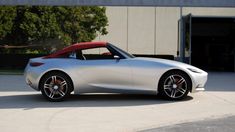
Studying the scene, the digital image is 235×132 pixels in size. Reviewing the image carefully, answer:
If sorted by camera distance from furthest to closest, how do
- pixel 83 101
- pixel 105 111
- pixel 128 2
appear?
pixel 128 2
pixel 83 101
pixel 105 111

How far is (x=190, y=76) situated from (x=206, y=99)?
38.6 inches

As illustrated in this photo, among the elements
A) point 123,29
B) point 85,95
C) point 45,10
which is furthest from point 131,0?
point 123,29

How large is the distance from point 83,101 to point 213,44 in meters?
22.3

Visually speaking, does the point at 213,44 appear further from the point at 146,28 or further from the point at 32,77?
the point at 32,77

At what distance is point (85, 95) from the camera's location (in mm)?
11953

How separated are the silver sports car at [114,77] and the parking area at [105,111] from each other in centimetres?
29

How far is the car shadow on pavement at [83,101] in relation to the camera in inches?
403

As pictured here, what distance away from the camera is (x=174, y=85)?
422 inches

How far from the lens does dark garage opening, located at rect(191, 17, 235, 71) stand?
92.6 feet

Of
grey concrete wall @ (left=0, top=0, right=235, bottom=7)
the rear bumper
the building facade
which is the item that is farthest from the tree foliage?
the rear bumper

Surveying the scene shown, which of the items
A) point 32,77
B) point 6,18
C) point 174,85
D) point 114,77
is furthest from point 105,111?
point 6,18

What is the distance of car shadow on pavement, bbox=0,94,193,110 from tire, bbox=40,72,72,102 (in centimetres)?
17

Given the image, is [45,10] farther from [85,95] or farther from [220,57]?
[85,95]

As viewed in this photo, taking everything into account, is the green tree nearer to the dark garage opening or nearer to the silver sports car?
the dark garage opening
